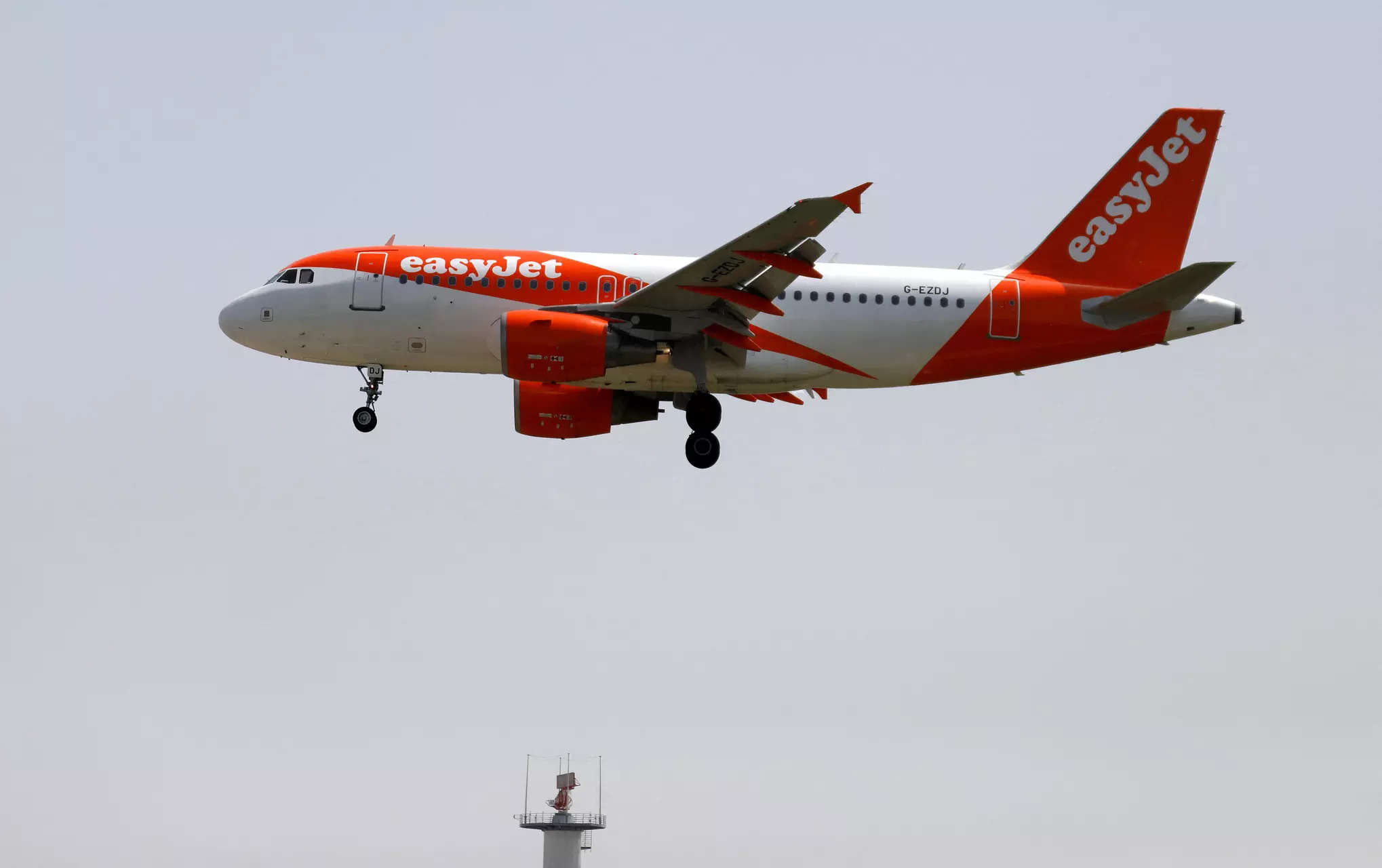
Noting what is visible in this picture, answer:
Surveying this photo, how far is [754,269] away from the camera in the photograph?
132 feet

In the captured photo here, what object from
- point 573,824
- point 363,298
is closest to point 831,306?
point 363,298

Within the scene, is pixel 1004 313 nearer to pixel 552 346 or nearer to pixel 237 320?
pixel 552 346

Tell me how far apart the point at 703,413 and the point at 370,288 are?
838cm

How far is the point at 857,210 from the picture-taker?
3719 cm

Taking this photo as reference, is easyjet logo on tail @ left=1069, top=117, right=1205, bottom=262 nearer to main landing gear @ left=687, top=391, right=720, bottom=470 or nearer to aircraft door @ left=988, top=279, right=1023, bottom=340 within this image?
aircraft door @ left=988, top=279, right=1023, bottom=340

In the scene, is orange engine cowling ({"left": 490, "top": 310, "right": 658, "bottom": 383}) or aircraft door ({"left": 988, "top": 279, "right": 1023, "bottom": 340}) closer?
orange engine cowling ({"left": 490, "top": 310, "right": 658, "bottom": 383})

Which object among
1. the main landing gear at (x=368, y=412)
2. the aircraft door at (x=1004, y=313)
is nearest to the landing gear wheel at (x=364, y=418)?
the main landing gear at (x=368, y=412)

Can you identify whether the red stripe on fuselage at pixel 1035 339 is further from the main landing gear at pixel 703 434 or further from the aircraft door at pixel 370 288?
the aircraft door at pixel 370 288

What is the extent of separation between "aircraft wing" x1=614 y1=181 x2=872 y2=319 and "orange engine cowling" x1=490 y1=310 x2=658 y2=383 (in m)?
1.07

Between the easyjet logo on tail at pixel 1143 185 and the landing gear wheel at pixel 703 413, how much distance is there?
986 cm

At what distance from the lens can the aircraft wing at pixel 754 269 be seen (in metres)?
37.6

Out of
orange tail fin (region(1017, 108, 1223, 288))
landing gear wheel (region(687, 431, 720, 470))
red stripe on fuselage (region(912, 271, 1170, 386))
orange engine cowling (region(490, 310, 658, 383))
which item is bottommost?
landing gear wheel (region(687, 431, 720, 470))

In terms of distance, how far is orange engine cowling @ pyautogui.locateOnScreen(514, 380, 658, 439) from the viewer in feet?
150

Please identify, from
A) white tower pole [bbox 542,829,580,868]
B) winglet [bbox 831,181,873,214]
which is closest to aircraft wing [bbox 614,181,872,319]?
winglet [bbox 831,181,873,214]
